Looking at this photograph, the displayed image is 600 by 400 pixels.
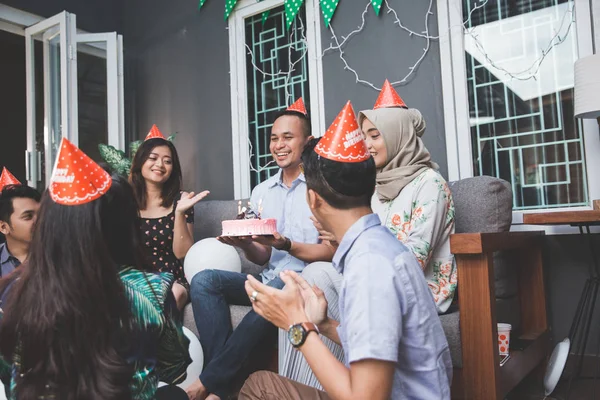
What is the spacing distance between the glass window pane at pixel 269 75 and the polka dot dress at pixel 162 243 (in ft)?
3.67

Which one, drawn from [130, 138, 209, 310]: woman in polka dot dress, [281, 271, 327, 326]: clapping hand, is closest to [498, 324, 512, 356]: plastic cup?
[281, 271, 327, 326]: clapping hand

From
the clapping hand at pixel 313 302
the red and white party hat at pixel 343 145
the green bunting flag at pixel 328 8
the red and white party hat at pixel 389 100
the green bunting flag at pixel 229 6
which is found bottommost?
the clapping hand at pixel 313 302

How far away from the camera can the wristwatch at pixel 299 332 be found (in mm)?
961

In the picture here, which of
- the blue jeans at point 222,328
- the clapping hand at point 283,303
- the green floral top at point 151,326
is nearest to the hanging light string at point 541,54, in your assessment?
the blue jeans at point 222,328

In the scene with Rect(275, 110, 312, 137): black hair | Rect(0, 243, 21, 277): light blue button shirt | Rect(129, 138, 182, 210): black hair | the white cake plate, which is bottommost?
the white cake plate

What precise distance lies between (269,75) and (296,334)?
282 cm

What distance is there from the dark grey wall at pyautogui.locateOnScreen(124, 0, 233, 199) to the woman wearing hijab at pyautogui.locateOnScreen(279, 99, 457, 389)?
6.05 feet

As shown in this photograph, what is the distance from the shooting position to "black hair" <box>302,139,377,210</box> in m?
1.05

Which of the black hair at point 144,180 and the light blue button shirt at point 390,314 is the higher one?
the black hair at point 144,180

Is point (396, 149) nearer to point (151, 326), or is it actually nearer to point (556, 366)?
point (556, 366)

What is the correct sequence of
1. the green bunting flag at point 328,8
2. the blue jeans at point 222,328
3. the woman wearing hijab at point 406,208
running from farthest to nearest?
the green bunting flag at point 328,8 < the blue jeans at point 222,328 < the woman wearing hijab at point 406,208

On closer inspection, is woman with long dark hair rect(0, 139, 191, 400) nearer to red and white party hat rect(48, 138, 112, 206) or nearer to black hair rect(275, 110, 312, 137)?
red and white party hat rect(48, 138, 112, 206)

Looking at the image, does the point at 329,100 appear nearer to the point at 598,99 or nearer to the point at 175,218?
the point at 175,218

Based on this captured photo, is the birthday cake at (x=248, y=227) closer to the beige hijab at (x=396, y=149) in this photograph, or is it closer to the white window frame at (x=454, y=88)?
the beige hijab at (x=396, y=149)
